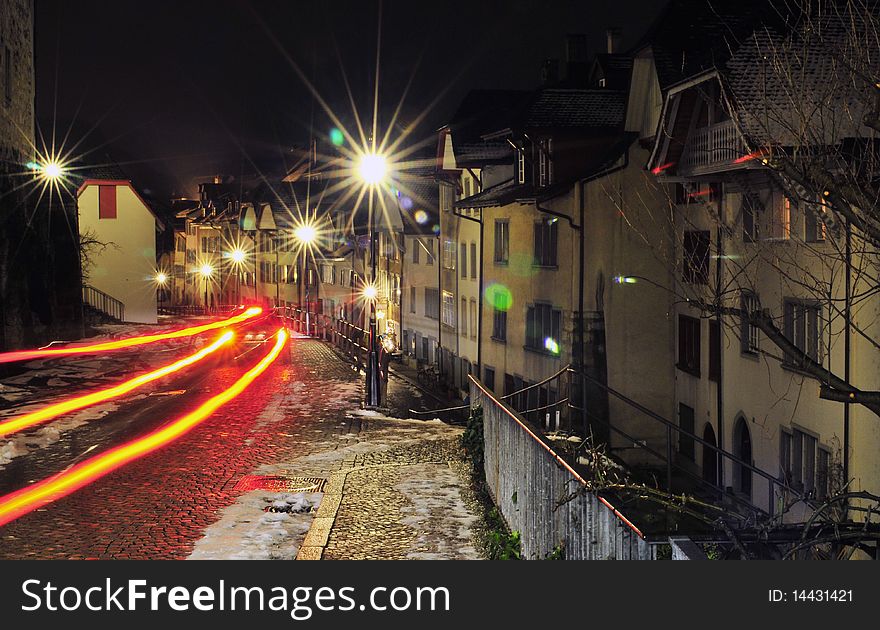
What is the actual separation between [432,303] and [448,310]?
427 cm

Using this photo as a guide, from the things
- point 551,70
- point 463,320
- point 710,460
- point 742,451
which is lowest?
point 710,460

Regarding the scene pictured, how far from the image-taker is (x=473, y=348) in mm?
45531

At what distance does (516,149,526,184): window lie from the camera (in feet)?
121

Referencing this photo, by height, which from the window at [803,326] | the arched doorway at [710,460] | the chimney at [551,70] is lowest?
the arched doorway at [710,460]

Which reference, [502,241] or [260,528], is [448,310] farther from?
[260,528]

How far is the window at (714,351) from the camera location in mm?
24312

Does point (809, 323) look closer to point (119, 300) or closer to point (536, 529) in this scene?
point (536, 529)

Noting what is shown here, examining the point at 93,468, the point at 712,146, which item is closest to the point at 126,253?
the point at 93,468

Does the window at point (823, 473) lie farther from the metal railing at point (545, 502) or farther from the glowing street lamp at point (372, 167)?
the glowing street lamp at point (372, 167)

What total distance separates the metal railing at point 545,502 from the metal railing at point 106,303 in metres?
56.2

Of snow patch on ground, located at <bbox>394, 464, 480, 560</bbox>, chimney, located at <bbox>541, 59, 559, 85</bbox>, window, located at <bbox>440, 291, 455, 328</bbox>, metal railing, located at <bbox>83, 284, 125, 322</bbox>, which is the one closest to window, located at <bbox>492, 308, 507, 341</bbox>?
window, located at <bbox>440, 291, 455, 328</bbox>

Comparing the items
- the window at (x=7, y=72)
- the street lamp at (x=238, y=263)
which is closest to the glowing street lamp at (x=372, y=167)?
the window at (x=7, y=72)

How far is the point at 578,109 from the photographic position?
3391cm

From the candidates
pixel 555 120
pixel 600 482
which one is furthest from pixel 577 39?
pixel 600 482
